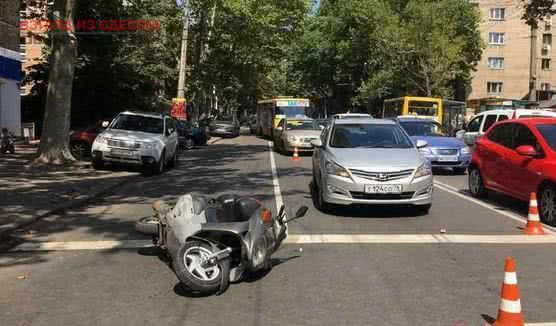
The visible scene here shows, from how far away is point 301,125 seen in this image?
1064 inches

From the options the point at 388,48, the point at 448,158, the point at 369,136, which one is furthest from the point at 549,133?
the point at 388,48

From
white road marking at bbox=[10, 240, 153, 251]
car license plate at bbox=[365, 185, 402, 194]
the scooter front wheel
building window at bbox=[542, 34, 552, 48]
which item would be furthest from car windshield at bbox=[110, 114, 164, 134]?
building window at bbox=[542, 34, 552, 48]

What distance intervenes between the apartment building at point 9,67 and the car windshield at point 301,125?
12.2 metres

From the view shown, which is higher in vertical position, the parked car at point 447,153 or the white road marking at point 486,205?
the parked car at point 447,153

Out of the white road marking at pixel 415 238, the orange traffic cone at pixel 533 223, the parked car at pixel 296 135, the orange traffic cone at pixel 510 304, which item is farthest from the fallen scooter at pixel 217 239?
the parked car at pixel 296 135

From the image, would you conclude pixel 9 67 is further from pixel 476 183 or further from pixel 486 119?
pixel 476 183

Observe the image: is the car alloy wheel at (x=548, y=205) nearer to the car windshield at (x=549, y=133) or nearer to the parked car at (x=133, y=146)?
the car windshield at (x=549, y=133)

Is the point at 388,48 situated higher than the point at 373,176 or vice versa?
the point at 388,48

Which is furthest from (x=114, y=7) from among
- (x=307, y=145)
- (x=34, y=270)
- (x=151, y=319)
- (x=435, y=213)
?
(x=151, y=319)

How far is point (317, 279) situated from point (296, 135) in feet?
60.5

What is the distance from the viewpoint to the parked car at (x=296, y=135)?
80.4 ft

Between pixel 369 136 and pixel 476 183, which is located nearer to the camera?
pixel 369 136

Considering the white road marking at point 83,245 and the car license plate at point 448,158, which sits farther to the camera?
the car license plate at point 448,158

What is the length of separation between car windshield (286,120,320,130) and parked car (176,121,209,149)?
199 inches
